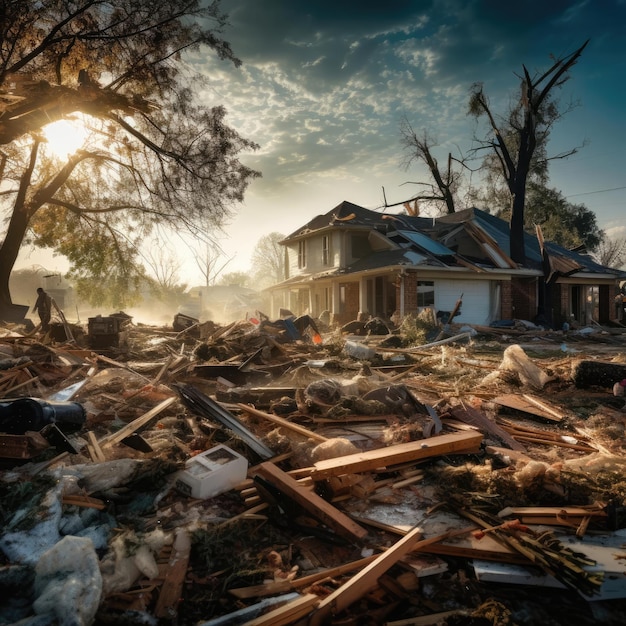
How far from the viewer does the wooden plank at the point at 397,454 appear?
353 centimetres

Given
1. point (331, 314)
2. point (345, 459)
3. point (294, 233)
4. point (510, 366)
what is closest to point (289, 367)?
point (510, 366)

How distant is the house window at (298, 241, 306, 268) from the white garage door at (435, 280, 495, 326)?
8.67m

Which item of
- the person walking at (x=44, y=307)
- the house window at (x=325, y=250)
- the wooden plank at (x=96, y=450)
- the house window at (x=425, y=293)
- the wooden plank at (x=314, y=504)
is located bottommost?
the wooden plank at (x=314, y=504)

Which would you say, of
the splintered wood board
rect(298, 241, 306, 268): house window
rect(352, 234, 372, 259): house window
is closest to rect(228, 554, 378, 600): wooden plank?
the splintered wood board

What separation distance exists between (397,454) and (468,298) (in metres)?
18.8

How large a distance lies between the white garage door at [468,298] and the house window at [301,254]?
8669mm

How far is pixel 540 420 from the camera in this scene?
579 centimetres

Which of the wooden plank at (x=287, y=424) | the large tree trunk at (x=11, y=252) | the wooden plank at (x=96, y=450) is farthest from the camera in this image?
the large tree trunk at (x=11, y=252)

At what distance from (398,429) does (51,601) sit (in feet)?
11.3

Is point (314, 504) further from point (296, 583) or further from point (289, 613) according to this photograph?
point (289, 613)

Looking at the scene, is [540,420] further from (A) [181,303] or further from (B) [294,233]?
(A) [181,303]

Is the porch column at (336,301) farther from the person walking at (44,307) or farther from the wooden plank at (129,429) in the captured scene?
the wooden plank at (129,429)

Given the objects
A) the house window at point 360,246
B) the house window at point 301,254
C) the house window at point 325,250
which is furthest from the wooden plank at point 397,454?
the house window at point 301,254

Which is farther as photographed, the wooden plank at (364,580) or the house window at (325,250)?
the house window at (325,250)
